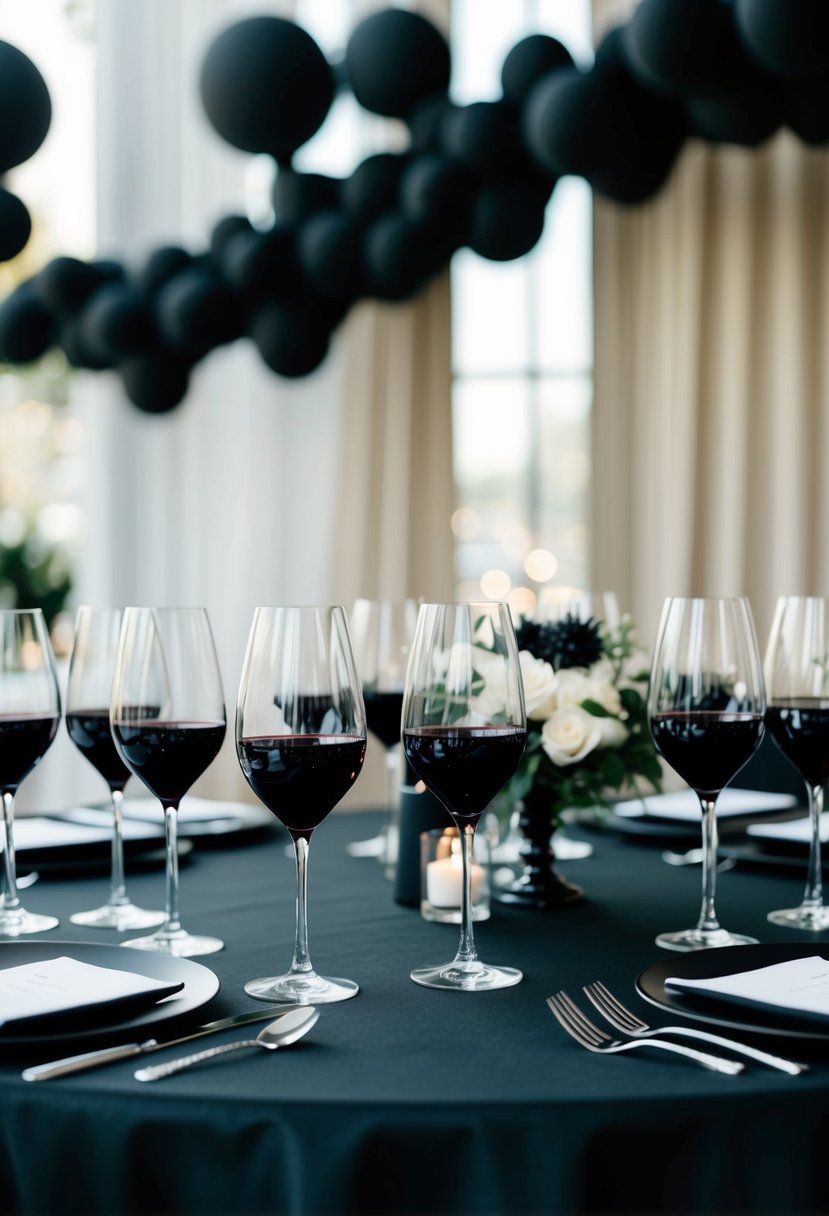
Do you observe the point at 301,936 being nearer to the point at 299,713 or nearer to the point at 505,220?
the point at 299,713

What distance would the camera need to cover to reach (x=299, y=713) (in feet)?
3.43

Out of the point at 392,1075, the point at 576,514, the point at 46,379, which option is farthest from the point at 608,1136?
the point at 46,379

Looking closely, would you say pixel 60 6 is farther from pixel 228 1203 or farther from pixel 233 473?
pixel 228 1203

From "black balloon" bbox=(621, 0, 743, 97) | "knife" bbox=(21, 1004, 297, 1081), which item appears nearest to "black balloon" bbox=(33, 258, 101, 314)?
"black balloon" bbox=(621, 0, 743, 97)

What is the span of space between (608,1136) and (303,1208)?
18cm

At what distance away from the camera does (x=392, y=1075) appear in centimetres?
86

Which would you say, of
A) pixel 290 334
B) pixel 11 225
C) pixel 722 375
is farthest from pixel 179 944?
pixel 722 375

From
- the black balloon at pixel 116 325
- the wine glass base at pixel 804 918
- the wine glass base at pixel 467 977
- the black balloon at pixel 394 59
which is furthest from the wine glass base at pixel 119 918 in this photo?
the black balloon at pixel 116 325

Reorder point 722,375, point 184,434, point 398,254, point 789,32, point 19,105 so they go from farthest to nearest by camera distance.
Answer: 1. point 184,434
2. point 722,375
3. point 398,254
4. point 789,32
5. point 19,105

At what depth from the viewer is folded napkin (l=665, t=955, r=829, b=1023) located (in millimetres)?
922

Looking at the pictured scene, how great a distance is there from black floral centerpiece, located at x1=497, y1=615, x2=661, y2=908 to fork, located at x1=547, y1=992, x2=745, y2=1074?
38cm

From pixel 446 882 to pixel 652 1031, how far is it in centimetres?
41

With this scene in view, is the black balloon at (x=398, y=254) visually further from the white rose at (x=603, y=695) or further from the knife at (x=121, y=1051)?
the knife at (x=121, y=1051)

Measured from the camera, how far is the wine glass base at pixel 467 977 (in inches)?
42.0
